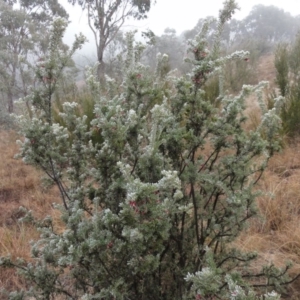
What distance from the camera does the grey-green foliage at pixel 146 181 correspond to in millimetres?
919

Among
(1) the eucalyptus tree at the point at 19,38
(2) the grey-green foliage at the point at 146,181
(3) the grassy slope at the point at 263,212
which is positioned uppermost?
(1) the eucalyptus tree at the point at 19,38

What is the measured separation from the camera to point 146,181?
1.09 meters

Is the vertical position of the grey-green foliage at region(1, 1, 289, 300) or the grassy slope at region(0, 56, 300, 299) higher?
the grey-green foliage at region(1, 1, 289, 300)

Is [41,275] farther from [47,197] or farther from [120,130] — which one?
[47,197]

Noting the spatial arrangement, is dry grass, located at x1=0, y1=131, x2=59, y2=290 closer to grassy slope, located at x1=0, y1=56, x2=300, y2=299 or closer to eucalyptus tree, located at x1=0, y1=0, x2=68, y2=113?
grassy slope, located at x1=0, y1=56, x2=300, y2=299

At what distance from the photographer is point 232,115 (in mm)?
1176

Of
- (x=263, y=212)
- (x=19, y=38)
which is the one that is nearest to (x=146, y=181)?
(x=263, y=212)

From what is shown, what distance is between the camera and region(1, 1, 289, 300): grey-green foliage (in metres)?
0.92

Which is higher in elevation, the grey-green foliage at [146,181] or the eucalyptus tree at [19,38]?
the eucalyptus tree at [19,38]

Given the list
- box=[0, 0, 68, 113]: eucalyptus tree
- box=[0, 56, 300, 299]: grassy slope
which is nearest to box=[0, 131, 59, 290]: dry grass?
box=[0, 56, 300, 299]: grassy slope

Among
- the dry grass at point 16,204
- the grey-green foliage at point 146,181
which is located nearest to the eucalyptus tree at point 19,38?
the dry grass at point 16,204

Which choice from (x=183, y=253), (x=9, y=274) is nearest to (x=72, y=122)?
(x=183, y=253)

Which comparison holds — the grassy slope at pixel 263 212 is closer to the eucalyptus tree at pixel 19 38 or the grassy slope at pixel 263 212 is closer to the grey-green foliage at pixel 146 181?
the grey-green foliage at pixel 146 181

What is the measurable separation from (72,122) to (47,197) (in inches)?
80.5
